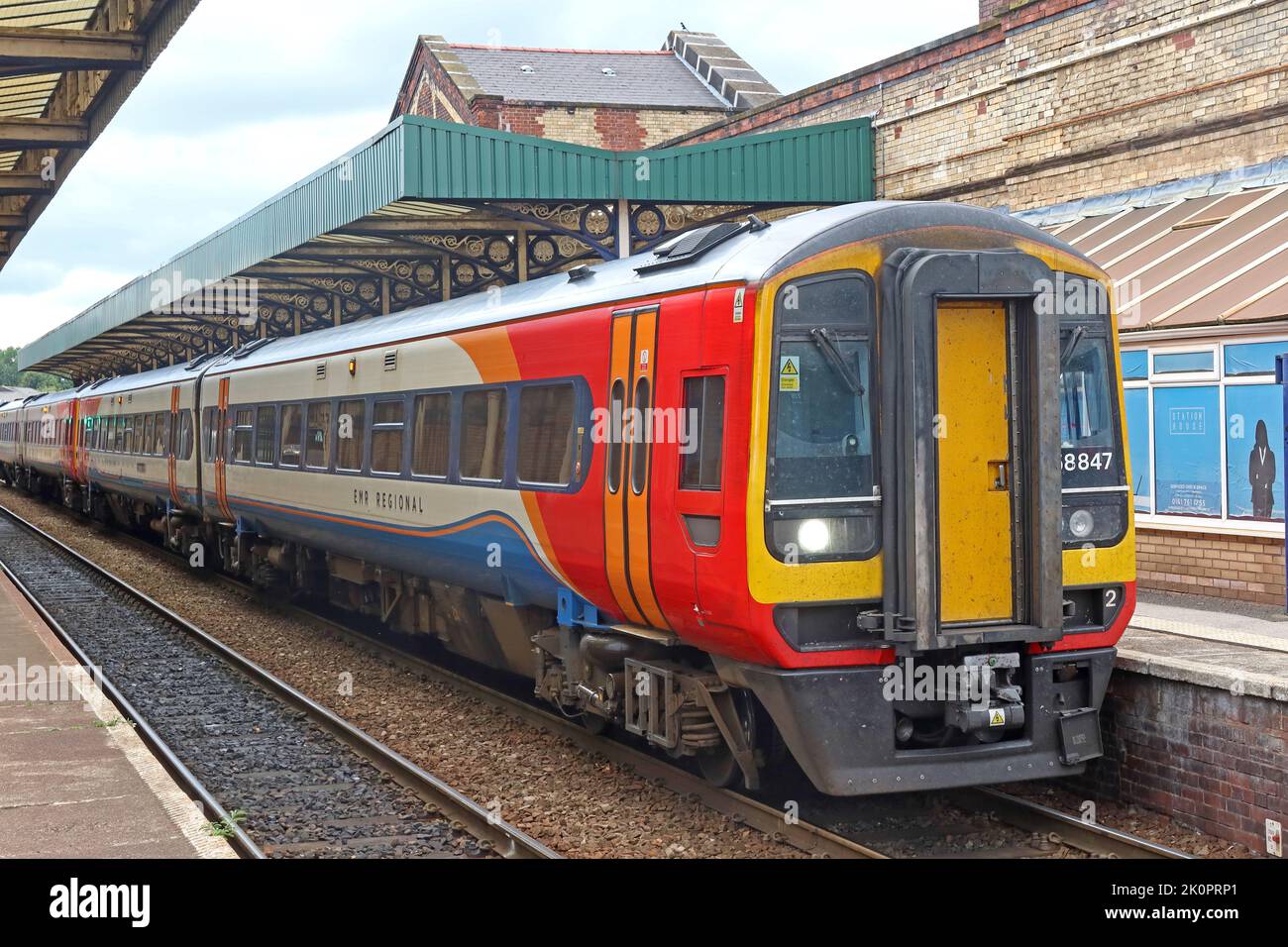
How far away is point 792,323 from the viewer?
678 cm

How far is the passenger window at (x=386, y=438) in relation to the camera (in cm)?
1145

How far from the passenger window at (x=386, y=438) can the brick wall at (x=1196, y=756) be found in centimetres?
593

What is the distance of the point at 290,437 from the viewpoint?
14.5 metres

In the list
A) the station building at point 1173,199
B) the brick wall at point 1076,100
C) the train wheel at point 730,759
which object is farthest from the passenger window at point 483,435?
the brick wall at point 1076,100

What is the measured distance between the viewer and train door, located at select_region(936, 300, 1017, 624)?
270 inches

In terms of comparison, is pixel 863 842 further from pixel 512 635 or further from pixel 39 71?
pixel 39 71

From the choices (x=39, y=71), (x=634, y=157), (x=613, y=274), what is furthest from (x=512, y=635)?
(x=634, y=157)

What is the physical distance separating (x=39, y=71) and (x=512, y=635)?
301 inches

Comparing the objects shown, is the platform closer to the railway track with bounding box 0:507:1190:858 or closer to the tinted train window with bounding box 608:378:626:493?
the railway track with bounding box 0:507:1190:858

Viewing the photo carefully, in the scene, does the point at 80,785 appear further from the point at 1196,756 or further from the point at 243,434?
the point at 243,434

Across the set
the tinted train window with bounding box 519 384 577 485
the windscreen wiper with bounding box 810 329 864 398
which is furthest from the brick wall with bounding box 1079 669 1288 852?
the tinted train window with bounding box 519 384 577 485

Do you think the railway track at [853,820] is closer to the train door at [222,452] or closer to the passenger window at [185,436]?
the train door at [222,452]

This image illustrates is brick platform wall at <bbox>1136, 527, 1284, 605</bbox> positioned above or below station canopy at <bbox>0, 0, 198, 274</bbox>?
below

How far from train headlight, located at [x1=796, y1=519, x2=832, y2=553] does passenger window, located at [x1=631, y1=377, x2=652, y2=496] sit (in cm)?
109
